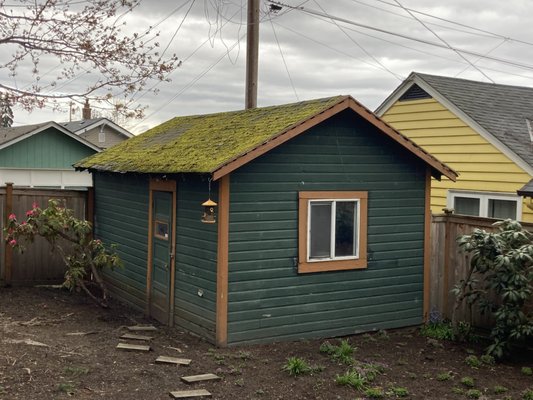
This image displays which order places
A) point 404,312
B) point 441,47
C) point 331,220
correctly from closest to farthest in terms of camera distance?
1. point 331,220
2. point 404,312
3. point 441,47

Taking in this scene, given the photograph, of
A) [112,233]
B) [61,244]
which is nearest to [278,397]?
[112,233]

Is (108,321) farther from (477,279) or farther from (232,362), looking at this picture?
(477,279)

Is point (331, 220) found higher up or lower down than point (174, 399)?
higher up

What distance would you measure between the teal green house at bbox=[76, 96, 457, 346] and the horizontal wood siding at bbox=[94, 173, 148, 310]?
52 millimetres

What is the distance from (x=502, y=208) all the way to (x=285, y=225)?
585 cm

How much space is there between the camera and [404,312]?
1030 cm

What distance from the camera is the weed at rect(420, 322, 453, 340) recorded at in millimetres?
9812

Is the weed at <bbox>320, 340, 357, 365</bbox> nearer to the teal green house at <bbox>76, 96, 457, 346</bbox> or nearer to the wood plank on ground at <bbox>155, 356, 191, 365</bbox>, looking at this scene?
the teal green house at <bbox>76, 96, 457, 346</bbox>

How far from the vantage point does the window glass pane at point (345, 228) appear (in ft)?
31.2

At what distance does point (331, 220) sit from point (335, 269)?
0.74 metres

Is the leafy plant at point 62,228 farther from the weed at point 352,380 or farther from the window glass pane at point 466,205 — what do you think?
the window glass pane at point 466,205

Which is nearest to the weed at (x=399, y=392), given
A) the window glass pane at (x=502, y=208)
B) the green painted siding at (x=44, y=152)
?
the window glass pane at (x=502, y=208)

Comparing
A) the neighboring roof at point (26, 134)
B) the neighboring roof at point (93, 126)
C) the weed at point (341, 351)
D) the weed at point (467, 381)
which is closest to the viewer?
the weed at point (467, 381)

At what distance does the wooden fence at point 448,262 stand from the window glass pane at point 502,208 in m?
2.80
